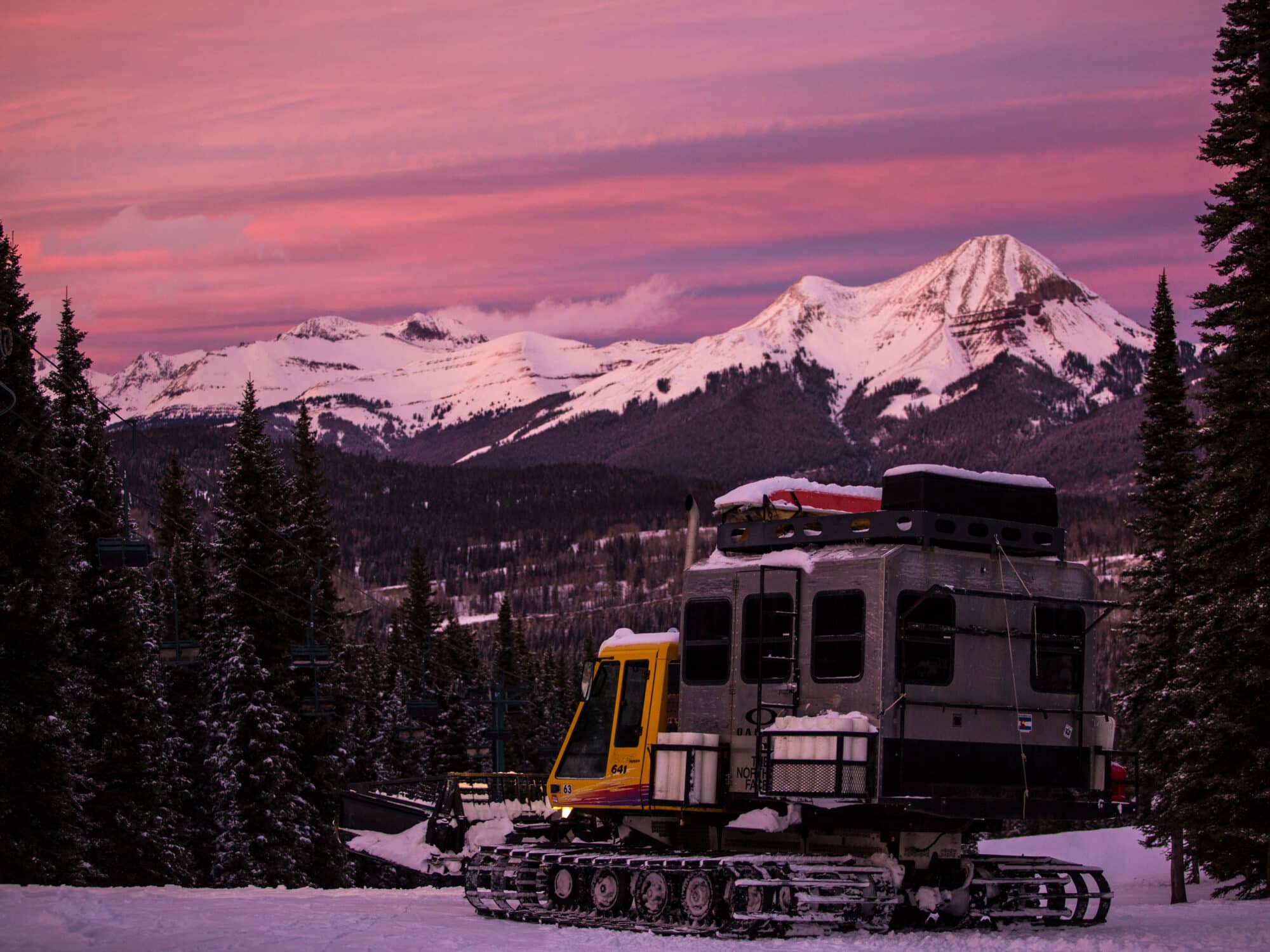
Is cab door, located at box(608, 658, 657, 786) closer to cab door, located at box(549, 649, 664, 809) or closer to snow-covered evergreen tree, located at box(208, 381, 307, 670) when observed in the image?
cab door, located at box(549, 649, 664, 809)

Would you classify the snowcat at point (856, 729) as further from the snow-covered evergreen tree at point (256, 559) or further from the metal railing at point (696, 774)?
the snow-covered evergreen tree at point (256, 559)

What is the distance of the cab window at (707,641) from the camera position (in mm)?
18641

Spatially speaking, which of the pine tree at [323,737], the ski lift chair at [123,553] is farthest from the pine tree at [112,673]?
the pine tree at [323,737]

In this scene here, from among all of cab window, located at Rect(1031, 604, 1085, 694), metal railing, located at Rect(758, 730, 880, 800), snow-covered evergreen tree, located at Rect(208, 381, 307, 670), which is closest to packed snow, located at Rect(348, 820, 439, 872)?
metal railing, located at Rect(758, 730, 880, 800)

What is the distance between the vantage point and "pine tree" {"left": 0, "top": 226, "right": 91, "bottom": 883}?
30141 mm

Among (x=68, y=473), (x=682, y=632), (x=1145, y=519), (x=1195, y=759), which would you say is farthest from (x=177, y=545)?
(x=682, y=632)

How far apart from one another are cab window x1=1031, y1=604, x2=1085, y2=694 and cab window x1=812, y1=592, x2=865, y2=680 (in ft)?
7.49

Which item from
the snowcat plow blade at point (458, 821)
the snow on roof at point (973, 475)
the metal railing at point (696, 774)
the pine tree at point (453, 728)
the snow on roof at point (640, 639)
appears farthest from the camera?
the pine tree at point (453, 728)

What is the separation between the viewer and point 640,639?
2053 centimetres

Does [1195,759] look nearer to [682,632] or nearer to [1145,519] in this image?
[1145,519]

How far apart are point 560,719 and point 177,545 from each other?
130 ft

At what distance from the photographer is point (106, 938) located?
50.9 feet

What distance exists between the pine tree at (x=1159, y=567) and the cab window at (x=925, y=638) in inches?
927

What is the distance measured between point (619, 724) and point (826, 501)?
3.84 m
